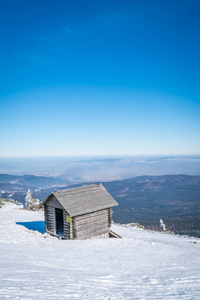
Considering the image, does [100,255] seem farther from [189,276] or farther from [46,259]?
[189,276]

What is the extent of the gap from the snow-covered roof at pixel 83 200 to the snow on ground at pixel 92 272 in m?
3.47

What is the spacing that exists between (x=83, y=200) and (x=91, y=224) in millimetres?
2802

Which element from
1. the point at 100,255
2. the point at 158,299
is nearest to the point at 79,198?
the point at 100,255

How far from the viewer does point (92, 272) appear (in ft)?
35.2

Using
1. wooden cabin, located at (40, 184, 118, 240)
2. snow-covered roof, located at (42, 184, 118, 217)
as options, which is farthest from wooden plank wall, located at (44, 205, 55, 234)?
snow-covered roof, located at (42, 184, 118, 217)

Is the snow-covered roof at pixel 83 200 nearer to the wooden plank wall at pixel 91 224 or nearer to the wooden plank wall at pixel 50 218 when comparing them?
the wooden plank wall at pixel 91 224

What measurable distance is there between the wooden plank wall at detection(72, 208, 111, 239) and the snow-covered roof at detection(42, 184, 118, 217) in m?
0.80

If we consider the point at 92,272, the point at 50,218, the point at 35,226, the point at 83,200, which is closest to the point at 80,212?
the point at 83,200

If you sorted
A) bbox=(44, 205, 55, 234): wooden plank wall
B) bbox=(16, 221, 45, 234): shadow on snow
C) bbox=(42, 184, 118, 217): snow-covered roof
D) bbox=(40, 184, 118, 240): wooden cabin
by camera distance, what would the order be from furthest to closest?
bbox=(16, 221, 45, 234): shadow on snow → bbox=(44, 205, 55, 234): wooden plank wall → bbox=(42, 184, 118, 217): snow-covered roof → bbox=(40, 184, 118, 240): wooden cabin

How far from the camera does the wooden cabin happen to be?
2128cm

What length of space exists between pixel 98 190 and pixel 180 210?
452 ft

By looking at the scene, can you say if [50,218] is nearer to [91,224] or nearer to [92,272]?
[91,224]

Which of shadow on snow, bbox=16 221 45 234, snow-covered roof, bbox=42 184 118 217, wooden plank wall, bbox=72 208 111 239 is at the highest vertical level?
snow-covered roof, bbox=42 184 118 217

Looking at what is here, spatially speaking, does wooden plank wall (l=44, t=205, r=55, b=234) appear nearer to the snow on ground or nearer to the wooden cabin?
the wooden cabin
